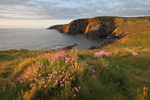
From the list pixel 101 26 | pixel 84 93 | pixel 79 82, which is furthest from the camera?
pixel 101 26

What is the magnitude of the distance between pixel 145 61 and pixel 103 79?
5.65 meters

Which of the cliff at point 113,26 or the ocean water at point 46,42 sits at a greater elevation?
the cliff at point 113,26

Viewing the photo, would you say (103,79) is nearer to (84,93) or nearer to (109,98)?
(109,98)

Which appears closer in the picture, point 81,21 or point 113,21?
point 113,21

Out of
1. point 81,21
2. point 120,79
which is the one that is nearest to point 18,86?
point 120,79

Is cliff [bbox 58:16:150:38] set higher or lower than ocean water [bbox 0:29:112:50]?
higher

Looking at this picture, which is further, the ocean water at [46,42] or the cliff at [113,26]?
the cliff at [113,26]

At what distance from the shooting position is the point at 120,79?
13.0 ft

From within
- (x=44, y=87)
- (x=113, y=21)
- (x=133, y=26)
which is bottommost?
(x=44, y=87)

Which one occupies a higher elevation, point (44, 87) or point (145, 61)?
point (44, 87)

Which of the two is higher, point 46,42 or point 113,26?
point 113,26

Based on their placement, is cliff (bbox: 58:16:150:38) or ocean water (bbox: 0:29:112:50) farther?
cliff (bbox: 58:16:150:38)

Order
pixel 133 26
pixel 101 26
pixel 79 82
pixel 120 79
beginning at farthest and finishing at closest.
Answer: pixel 101 26 < pixel 133 26 < pixel 120 79 < pixel 79 82

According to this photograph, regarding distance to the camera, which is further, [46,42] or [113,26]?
[113,26]
